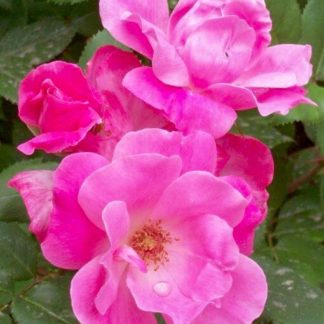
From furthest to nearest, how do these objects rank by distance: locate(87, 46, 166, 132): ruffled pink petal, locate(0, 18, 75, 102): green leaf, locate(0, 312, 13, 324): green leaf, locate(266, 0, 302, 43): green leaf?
1. locate(0, 18, 75, 102): green leaf
2. locate(266, 0, 302, 43): green leaf
3. locate(0, 312, 13, 324): green leaf
4. locate(87, 46, 166, 132): ruffled pink petal

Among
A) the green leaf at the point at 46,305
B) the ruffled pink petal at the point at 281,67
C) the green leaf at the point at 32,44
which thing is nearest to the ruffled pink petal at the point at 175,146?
the ruffled pink petal at the point at 281,67

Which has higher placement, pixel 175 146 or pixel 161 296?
pixel 175 146

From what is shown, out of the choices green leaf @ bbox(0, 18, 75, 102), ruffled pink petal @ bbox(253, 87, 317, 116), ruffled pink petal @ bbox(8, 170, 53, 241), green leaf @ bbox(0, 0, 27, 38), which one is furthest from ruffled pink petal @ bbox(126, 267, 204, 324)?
green leaf @ bbox(0, 0, 27, 38)

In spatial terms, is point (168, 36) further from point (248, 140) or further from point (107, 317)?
point (107, 317)

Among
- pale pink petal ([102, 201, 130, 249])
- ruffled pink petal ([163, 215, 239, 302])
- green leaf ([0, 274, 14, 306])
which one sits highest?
pale pink petal ([102, 201, 130, 249])

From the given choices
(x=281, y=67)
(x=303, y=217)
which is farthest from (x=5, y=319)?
(x=303, y=217)

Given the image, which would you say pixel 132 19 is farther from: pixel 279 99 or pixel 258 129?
pixel 258 129

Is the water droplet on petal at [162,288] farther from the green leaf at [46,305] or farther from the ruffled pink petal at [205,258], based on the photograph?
the green leaf at [46,305]

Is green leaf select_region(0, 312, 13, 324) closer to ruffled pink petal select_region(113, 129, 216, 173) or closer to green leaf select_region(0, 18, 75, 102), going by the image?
ruffled pink petal select_region(113, 129, 216, 173)
